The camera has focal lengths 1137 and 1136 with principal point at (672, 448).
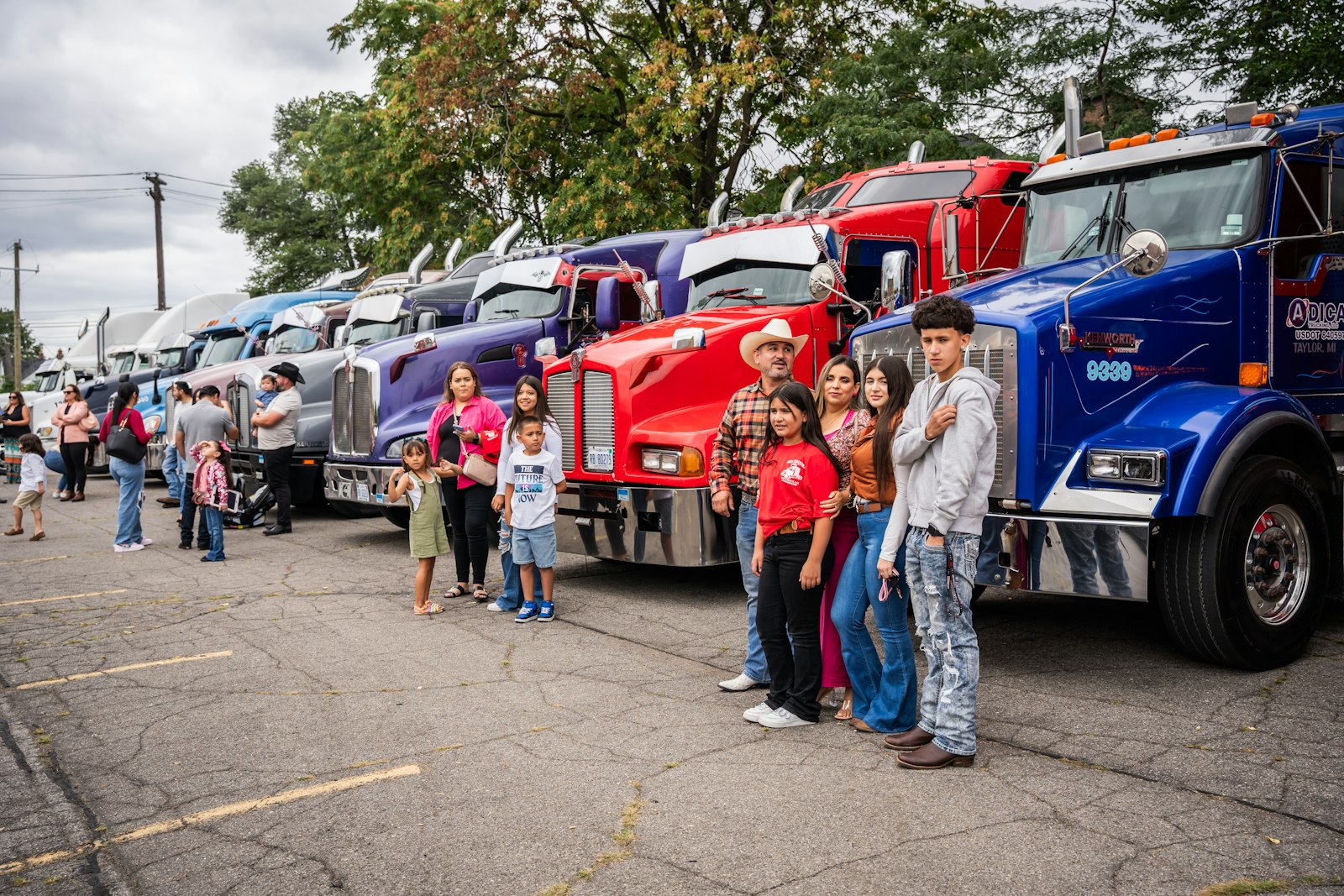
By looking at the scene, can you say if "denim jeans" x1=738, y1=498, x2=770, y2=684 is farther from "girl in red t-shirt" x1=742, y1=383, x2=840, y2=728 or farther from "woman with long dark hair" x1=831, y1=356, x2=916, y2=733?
"woman with long dark hair" x1=831, y1=356, x2=916, y2=733

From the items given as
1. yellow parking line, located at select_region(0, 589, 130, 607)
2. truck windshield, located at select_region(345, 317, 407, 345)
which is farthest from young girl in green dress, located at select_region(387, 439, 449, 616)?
truck windshield, located at select_region(345, 317, 407, 345)

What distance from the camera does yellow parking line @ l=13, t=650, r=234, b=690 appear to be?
21.1 ft

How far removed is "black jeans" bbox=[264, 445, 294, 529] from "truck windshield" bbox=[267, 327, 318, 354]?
3061 millimetres

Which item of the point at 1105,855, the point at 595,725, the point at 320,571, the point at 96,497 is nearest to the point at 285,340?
the point at 96,497

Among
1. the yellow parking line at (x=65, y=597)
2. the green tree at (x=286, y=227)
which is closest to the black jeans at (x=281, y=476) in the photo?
the yellow parking line at (x=65, y=597)

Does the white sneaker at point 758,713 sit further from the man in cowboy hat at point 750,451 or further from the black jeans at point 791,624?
the man in cowboy hat at point 750,451

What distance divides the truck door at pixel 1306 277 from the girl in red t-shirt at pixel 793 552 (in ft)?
10.3

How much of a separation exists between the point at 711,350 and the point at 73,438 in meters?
13.0

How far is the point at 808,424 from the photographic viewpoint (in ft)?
17.1

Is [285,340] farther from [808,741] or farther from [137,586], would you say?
[808,741]

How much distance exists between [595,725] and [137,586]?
592 centimetres

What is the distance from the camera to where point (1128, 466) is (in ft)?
18.2

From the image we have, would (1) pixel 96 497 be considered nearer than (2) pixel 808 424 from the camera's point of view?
No

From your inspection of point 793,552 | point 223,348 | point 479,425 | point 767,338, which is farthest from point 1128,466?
point 223,348
